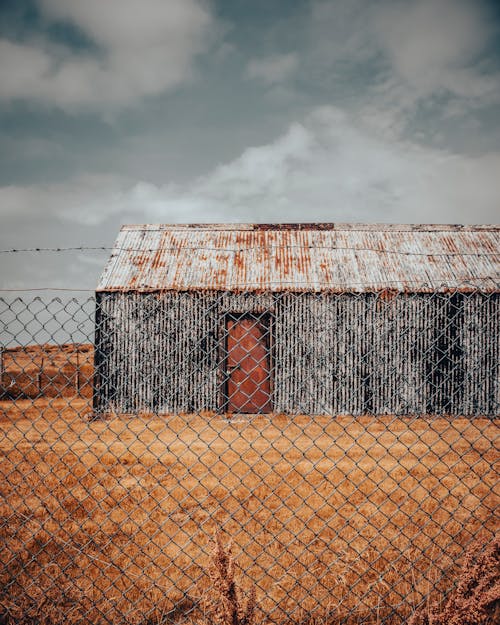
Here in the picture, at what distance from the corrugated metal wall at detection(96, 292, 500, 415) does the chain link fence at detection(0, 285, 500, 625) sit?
45 millimetres

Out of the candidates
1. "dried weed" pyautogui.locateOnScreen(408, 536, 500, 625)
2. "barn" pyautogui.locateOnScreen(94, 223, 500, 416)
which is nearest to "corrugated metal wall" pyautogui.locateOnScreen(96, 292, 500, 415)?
"barn" pyautogui.locateOnScreen(94, 223, 500, 416)

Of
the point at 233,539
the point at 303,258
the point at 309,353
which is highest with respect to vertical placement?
the point at 303,258

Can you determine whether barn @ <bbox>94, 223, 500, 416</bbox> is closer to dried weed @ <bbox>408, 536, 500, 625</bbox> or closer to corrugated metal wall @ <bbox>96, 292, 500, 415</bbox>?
corrugated metal wall @ <bbox>96, 292, 500, 415</bbox>

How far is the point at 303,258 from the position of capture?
13.1 m

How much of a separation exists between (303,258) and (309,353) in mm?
3235

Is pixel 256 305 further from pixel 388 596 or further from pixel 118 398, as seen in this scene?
pixel 388 596

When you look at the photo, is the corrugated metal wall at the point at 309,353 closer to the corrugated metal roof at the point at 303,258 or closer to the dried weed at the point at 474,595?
the corrugated metal roof at the point at 303,258

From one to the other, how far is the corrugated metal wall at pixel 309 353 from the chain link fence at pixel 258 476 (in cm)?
4

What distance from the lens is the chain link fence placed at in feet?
10.1

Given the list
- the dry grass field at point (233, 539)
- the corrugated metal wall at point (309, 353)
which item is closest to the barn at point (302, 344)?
the corrugated metal wall at point (309, 353)

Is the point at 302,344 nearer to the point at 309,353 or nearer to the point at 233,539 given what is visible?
the point at 309,353

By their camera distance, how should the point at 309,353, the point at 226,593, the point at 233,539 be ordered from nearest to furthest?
1. the point at 226,593
2. the point at 233,539
3. the point at 309,353

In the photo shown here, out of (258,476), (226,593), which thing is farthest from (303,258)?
(226,593)

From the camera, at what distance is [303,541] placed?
4031 millimetres
